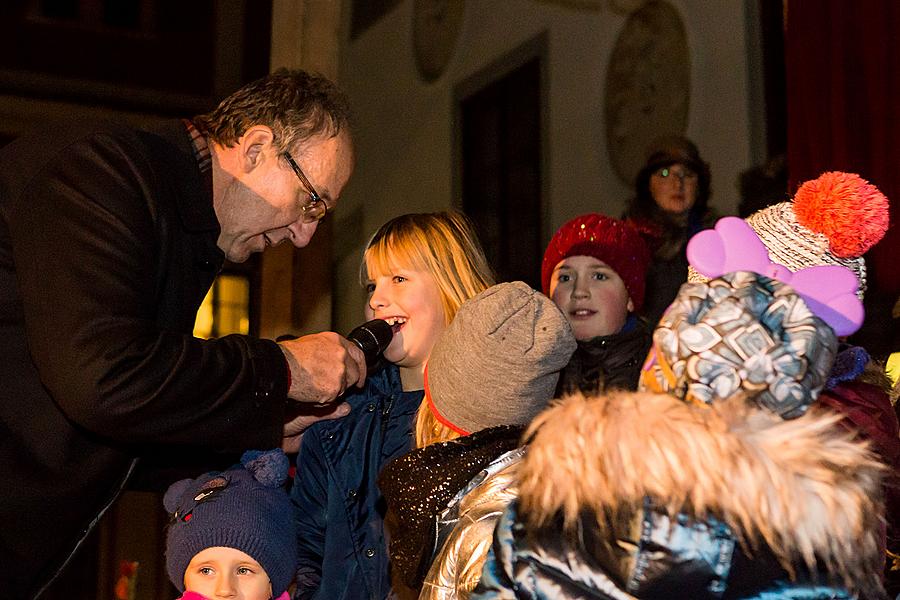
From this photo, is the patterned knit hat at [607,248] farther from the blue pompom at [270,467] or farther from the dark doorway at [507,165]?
the dark doorway at [507,165]

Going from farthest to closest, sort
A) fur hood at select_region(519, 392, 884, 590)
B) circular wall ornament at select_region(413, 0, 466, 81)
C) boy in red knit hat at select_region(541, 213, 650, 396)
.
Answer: circular wall ornament at select_region(413, 0, 466, 81)
boy in red knit hat at select_region(541, 213, 650, 396)
fur hood at select_region(519, 392, 884, 590)

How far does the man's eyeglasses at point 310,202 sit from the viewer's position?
84.0 inches

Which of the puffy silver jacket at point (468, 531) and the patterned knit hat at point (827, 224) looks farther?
the patterned knit hat at point (827, 224)

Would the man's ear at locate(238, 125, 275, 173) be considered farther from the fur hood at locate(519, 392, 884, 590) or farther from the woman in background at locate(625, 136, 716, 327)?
the woman in background at locate(625, 136, 716, 327)

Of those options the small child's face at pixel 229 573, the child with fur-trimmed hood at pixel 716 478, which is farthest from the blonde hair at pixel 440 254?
the child with fur-trimmed hood at pixel 716 478

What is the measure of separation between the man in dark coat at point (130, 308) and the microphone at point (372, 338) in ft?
0.25

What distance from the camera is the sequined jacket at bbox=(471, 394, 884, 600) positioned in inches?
49.6

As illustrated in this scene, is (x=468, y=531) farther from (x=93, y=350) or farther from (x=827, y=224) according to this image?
(x=827, y=224)

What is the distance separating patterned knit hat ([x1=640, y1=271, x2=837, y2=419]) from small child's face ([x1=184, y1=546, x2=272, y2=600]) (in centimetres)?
111

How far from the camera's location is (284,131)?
213cm

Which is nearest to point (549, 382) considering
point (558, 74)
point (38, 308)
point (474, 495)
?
point (474, 495)

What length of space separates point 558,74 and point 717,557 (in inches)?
207

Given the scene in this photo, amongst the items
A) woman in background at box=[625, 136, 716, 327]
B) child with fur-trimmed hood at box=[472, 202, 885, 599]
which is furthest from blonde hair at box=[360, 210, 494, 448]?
woman in background at box=[625, 136, 716, 327]

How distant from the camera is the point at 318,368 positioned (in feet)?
6.52
